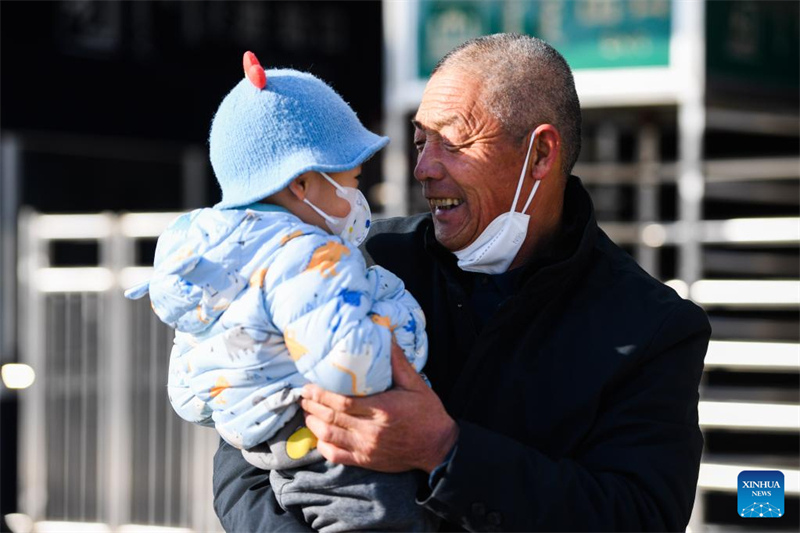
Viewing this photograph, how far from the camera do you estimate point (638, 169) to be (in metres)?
7.19

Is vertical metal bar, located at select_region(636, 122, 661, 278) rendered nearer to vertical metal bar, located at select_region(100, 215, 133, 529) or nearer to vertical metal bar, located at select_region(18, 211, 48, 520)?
vertical metal bar, located at select_region(100, 215, 133, 529)

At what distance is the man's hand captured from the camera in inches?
86.7

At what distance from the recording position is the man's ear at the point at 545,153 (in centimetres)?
276

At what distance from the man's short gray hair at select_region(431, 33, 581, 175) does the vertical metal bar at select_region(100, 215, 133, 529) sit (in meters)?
4.38

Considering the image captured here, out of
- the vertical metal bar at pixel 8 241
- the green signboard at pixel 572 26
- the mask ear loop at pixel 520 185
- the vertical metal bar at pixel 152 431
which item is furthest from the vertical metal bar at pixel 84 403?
the mask ear loop at pixel 520 185

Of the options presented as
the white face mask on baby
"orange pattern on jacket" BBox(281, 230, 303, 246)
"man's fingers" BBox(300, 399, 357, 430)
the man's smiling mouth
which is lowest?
"man's fingers" BBox(300, 399, 357, 430)

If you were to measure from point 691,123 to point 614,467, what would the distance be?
4.26m

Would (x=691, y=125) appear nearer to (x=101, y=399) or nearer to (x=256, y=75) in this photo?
(x=101, y=399)

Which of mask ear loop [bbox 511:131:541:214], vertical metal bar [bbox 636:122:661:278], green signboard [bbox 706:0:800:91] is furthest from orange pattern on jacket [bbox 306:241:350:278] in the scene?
vertical metal bar [bbox 636:122:661:278]

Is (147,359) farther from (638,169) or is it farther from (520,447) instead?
(520,447)

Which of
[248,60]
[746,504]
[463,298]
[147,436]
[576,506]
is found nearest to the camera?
[576,506]

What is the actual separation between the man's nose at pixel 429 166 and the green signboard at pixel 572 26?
12.4 feet

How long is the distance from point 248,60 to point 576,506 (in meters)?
1.10

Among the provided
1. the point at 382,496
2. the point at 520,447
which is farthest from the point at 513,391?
the point at 382,496
